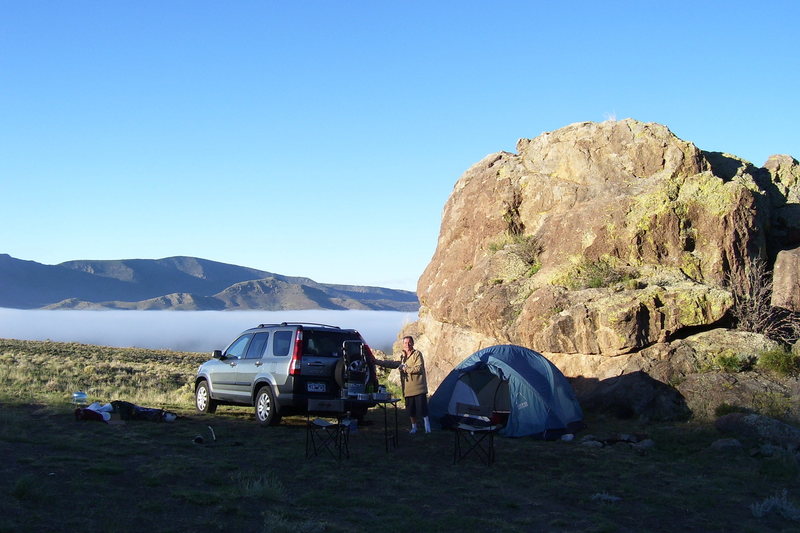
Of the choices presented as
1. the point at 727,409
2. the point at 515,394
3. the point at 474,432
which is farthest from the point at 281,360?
the point at 727,409

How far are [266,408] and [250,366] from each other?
1042 mm

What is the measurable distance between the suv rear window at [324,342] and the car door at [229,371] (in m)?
2.00

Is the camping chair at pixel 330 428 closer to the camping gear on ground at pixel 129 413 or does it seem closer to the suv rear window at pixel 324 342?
the suv rear window at pixel 324 342

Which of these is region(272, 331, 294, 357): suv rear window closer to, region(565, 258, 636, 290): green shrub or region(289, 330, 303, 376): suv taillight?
region(289, 330, 303, 376): suv taillight

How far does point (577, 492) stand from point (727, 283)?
10050 mm

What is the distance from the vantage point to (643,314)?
15898 mm

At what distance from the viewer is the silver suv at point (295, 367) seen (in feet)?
44.1

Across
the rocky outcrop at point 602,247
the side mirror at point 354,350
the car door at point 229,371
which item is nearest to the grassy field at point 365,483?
the car door at point 229,371

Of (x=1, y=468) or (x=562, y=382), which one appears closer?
(x=1, y=468)

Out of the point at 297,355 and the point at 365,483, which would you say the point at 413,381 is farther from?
the point at 365,483

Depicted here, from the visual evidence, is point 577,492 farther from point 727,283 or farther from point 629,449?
point 727,283

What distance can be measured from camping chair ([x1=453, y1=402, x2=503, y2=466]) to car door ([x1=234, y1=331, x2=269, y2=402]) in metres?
4.28

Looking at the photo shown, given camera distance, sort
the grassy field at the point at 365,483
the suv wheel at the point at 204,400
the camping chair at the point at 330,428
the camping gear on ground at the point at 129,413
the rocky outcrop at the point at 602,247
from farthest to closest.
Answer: the suv wheel at the point at 204,400, the rocky outcrop at the point at 602,247, the camping gear on ground at the point at 129,413, the camping chair at the point at 330,428, the grassy field at the point at 365,483

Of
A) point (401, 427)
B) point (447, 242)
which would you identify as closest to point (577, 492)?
point (401, 427)
